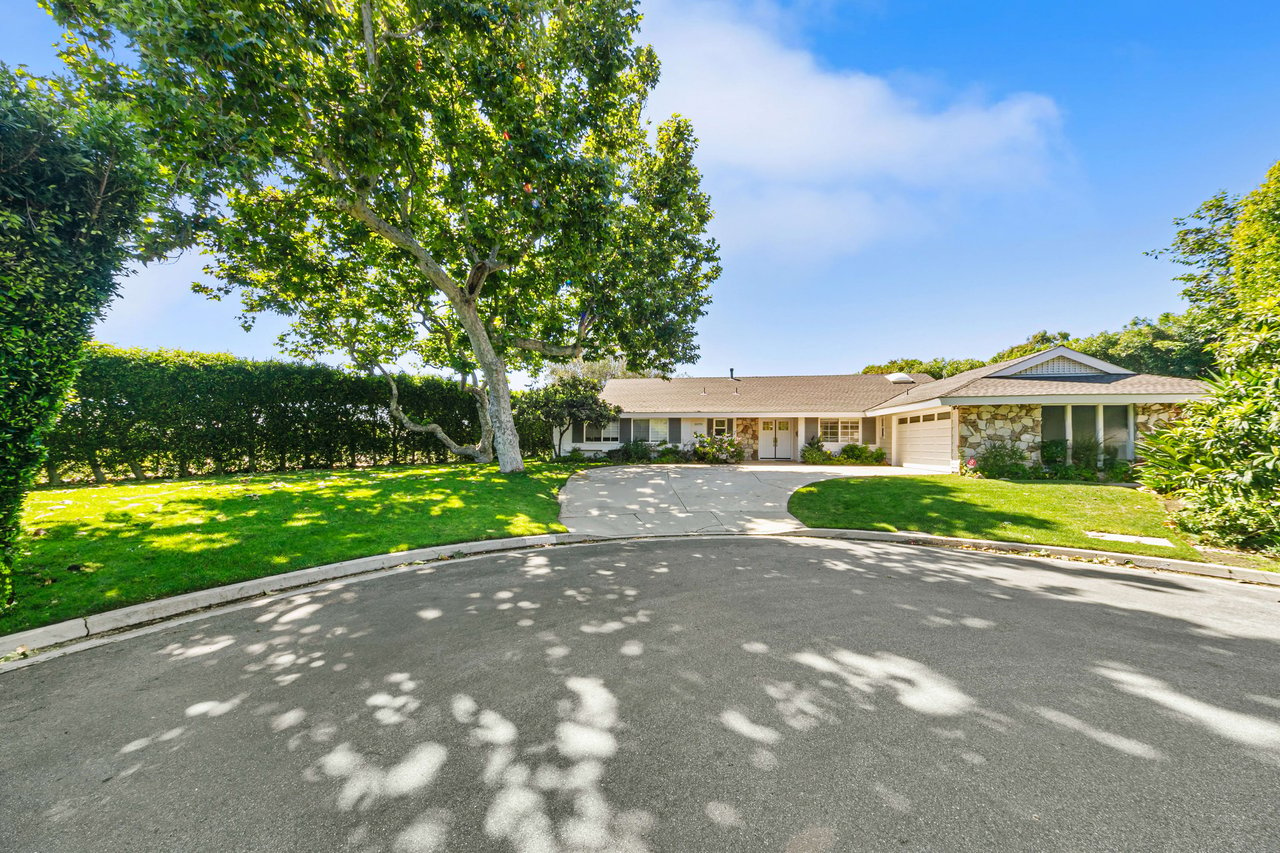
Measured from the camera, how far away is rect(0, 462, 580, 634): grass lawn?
442cm

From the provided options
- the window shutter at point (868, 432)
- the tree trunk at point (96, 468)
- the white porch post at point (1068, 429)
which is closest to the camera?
the tree trunk at point (96, 468)

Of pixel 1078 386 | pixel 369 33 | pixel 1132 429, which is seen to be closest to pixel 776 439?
pixel 1078 386

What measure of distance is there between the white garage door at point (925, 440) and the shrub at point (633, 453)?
430 inches

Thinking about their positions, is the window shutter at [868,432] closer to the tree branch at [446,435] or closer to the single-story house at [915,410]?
the single-story house at [915,410]

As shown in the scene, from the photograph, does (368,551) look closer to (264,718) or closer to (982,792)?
(264,718)

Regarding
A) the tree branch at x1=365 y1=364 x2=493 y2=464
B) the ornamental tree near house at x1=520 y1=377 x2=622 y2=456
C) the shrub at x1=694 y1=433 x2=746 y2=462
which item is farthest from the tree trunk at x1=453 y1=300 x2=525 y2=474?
the shrub at x1=694 y1=433 x2=746 y2=462

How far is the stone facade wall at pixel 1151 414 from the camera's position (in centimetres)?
1375

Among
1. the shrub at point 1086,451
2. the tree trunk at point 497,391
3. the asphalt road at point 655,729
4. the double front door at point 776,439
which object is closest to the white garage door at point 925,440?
the shrub at point 1086,451

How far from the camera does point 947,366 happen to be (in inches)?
1441

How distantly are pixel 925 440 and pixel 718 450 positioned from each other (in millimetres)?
8086

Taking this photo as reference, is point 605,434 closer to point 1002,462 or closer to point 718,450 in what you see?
point 718,450

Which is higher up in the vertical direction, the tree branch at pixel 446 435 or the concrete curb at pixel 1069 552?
the tree branch at pixel 446 435

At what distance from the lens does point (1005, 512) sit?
9.12 m

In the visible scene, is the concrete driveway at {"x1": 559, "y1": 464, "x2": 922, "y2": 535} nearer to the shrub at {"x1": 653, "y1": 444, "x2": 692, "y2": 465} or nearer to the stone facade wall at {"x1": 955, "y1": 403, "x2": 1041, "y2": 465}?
the stone facade wall at {"x1": 955, "y1": 403, "x2": 1041, "y2": 465}
